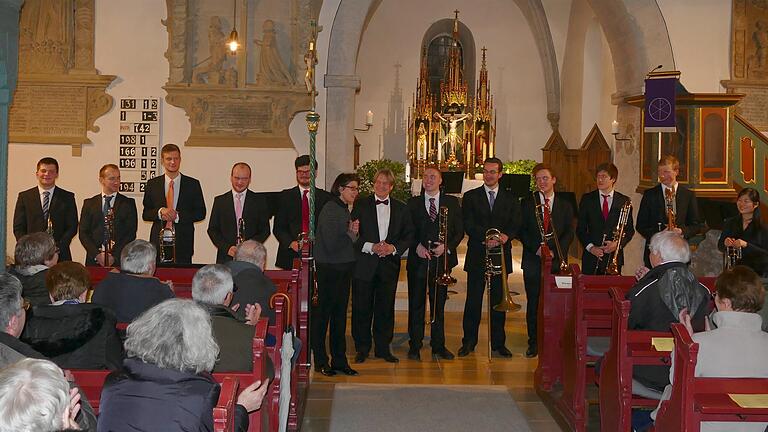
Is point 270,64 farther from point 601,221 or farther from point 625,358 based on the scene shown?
point 625,358

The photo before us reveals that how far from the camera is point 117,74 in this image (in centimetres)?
1020

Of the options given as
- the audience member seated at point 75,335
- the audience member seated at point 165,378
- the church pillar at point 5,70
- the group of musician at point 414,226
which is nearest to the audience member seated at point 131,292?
the audience member seated at point 75,335

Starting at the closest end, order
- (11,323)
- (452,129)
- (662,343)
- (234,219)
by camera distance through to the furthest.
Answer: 1. (11,323)
2. (662,343)
3. (234,219)
4. (452,129)

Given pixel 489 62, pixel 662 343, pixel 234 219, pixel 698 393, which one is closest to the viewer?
pixel 698 393

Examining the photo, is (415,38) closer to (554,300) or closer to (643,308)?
(554,300)

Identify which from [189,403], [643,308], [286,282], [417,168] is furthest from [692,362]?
[417,168]

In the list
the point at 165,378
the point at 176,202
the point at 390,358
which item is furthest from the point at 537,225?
the point at 165,378

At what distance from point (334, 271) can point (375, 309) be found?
0.65 m

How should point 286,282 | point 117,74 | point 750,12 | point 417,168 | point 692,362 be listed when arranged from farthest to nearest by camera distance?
1. point 417,168
2. point 750,12
3. point 117,74
4. point 286,282
5. point 692,362

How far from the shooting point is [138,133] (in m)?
10.2

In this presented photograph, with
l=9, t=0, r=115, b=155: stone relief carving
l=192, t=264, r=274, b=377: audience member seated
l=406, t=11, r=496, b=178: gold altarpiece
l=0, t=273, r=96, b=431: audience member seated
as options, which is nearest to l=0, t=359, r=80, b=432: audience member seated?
l=0, t=273, r=96, b=431: audience member seated

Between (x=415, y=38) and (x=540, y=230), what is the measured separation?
11.3m

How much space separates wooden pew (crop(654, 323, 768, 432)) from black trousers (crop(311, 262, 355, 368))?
3.59 metres

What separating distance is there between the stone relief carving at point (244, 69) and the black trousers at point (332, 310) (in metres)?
3.42
